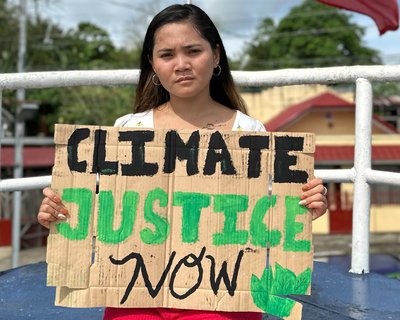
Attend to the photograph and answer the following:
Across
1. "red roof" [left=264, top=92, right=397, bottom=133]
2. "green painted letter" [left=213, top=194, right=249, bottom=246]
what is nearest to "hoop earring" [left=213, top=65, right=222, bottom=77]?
"green painted letter" [left=213, top=194, right=249, bottom=246]

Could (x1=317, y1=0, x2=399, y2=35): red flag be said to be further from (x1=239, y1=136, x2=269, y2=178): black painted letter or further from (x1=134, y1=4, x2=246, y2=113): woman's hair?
(x1=239, y1=136, x2=269, y2=178): black painted letter

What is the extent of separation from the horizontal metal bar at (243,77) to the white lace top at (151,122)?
0.59m

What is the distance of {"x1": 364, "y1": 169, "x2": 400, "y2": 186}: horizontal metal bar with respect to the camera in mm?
1850

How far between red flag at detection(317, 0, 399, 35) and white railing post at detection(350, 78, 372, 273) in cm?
143

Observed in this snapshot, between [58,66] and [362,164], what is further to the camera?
[58,66]

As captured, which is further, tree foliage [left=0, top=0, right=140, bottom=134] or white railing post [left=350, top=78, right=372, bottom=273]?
tree foliage [left=0, top=0, right=140, bottom=134]

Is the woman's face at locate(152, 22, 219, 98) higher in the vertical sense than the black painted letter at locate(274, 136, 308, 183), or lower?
higher

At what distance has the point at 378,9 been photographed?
137 inches

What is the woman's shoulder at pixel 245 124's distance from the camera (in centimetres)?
147

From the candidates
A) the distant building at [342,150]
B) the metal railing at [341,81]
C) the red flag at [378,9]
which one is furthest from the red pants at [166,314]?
the distant building at [342,150]

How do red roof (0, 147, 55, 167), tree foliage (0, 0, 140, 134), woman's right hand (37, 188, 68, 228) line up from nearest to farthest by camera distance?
woman's right hand (37, 188, 68, 228) → red roof (0, 147, 55, 167) → tree foliage (0, 0, 140, 134)

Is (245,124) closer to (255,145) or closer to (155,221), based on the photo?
(255,145)

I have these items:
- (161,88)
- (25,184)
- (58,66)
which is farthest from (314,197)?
(58,66)

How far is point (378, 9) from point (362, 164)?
72.3 inches
